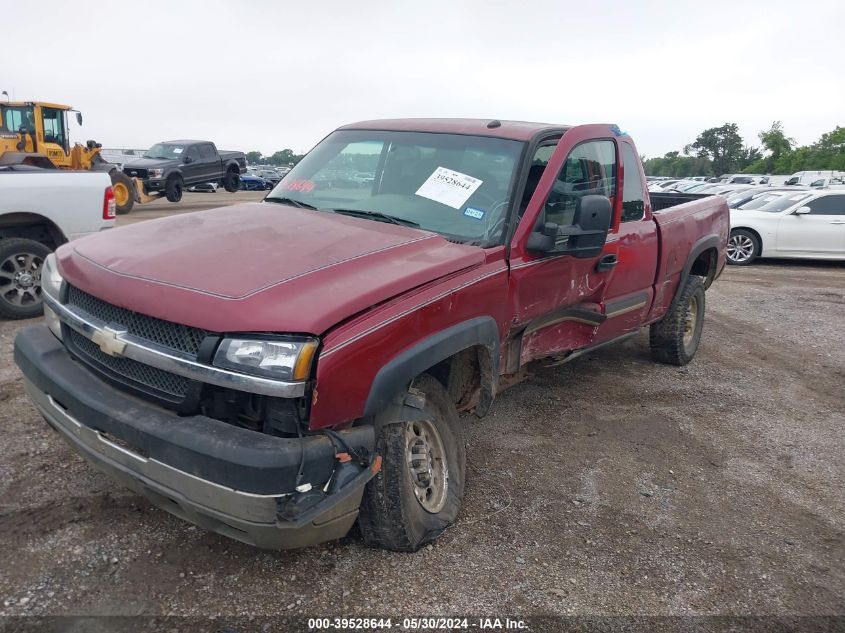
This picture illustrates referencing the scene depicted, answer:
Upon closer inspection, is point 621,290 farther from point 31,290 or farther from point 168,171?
point 168,171

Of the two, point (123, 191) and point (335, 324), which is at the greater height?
point (123, 191)

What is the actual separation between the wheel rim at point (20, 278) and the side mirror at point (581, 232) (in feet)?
16.8

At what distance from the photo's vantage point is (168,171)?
21.3 metres

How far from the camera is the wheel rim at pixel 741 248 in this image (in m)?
13.2

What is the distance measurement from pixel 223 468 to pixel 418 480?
1.11m

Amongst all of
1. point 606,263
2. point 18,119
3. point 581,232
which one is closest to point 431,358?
point 581,232

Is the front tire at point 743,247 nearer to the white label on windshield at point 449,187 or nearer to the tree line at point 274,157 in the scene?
the white label on windshield at point 449,187

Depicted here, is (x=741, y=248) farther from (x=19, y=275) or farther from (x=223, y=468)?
(x=223, y=468)

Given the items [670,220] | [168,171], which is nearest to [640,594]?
[670,220]

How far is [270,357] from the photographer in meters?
2.26

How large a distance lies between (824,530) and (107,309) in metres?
3.63

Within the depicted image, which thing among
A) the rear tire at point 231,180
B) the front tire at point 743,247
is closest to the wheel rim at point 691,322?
the front tire at point 743,247

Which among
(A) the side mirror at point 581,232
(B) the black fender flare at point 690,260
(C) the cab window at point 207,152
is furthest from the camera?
(C) the cab window at point 207,152

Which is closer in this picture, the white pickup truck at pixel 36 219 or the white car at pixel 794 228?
the white pickup truck at pixel 36 219
